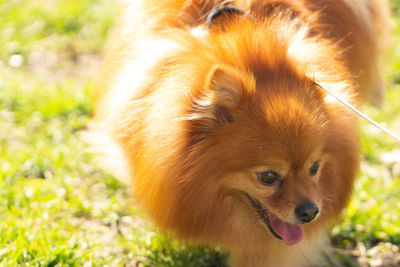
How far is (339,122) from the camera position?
290cm

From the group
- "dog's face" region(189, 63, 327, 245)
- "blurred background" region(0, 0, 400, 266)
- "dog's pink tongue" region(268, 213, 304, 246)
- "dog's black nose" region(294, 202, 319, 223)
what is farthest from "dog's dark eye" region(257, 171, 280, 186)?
"blurred background" region(0, 0, 400, 266)

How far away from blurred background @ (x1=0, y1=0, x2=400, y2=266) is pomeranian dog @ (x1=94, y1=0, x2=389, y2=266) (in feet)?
1.44

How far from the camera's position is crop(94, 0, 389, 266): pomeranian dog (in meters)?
2.64

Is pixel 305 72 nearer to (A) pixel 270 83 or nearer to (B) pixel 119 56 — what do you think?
(A) pixel 270 83

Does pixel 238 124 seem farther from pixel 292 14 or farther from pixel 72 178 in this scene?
pixel 72 178

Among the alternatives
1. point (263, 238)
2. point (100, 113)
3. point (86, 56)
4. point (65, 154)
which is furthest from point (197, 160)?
point (86, 56)

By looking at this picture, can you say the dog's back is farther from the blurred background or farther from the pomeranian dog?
the blurred background

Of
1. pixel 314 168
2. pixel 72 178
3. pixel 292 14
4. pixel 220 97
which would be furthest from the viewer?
pixel 72 178

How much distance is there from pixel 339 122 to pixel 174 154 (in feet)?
3.11

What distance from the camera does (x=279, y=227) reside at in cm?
295

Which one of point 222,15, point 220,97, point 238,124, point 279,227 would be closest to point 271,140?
point 238,124

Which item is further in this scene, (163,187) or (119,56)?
(119,56)

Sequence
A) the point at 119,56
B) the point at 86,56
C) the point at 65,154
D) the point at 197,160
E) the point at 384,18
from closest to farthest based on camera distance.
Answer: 1. the point at 197,160
2. the point at 119,56
3. the point at 65,154
4. the point at 384,18
5. the point at 86,56

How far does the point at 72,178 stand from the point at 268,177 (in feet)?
5.76
